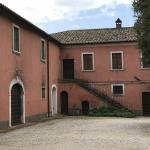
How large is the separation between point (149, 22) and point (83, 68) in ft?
54.3

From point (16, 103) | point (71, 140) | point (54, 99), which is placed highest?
point (54, 99)

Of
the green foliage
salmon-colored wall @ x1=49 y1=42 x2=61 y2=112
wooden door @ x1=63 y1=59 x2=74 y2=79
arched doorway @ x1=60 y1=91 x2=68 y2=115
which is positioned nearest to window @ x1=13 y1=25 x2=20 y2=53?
salmon-colored wall @ x1=49 y1=42 x2=61 y2=112

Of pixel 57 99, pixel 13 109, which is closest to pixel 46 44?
pixel 57 99

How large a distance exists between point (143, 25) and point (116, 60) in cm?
1517

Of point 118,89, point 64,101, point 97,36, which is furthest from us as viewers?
point 97,36

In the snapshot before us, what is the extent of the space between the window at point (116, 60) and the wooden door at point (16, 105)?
584 inches

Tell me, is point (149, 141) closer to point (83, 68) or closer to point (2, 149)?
point (2, 149)

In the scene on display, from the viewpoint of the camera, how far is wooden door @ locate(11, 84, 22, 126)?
26.3 m

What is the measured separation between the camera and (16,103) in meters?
27.1

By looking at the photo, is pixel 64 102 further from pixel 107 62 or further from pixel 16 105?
pixel 16 105

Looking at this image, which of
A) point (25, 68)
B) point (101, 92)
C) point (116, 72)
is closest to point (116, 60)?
point (116, 72)

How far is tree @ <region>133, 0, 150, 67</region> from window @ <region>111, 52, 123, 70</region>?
46.7 feet

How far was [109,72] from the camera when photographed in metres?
40.8

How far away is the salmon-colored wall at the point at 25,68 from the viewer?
80.2ft
